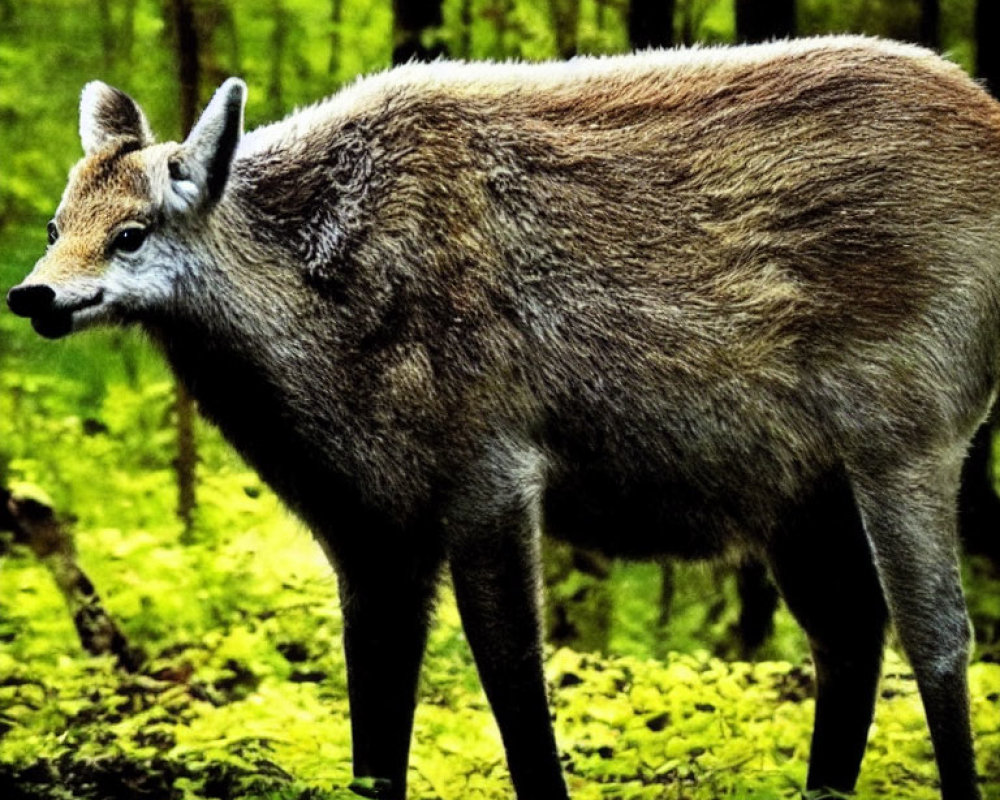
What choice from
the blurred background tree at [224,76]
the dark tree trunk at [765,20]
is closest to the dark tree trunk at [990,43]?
the blurred background tree at [224,76]

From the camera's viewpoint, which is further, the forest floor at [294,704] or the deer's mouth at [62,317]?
the forest floor at [294,704]

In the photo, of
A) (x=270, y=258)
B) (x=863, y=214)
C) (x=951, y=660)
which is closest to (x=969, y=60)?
(x=863, y=214)

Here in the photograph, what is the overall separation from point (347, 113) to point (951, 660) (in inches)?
108

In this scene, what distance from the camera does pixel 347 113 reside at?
477 cm

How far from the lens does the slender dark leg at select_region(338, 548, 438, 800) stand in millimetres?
4738

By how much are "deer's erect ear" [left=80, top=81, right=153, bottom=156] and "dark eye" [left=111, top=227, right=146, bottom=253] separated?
491 millimetres

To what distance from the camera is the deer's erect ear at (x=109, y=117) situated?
4.66 m

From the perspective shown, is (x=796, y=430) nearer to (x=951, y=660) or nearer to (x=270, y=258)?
(x=951, y=660)

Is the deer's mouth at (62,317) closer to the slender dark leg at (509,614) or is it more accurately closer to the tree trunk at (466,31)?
the slender dark leg at (509,614)

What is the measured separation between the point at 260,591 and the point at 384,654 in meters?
2.90

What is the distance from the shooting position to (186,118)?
794 cm

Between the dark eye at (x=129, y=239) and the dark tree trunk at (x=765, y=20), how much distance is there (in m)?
3.85

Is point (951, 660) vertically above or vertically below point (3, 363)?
below

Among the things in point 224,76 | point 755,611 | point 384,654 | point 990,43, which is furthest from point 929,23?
point 384,654
